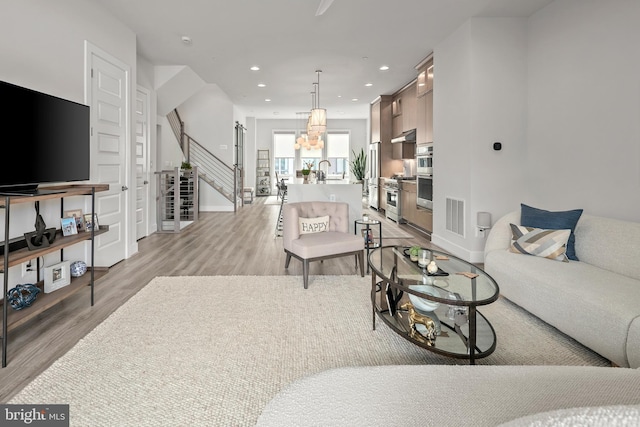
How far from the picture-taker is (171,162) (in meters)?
8.46

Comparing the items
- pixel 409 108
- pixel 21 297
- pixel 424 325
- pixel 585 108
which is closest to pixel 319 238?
pixel 424 325

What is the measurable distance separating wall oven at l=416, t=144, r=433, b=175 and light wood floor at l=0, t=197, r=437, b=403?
1.10 metres

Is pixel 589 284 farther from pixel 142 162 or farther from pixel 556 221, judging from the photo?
pixel 142 162

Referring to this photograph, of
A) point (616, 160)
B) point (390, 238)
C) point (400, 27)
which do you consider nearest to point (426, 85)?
point (400, 27)

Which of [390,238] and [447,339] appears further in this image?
[390,238]

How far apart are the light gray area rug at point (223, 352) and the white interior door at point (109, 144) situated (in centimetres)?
132

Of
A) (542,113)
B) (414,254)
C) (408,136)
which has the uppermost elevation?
(408,136)

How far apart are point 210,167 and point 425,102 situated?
5.88 metres

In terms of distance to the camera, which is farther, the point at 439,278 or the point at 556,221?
the point at 556,221

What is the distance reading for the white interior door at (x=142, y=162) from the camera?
5.48 meters

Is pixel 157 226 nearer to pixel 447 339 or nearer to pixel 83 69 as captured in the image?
Result: pixel 83 69

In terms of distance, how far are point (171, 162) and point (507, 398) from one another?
872 centimetres

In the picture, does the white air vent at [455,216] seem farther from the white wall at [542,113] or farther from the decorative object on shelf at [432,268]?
the decorative object on shelf at [432,268]
